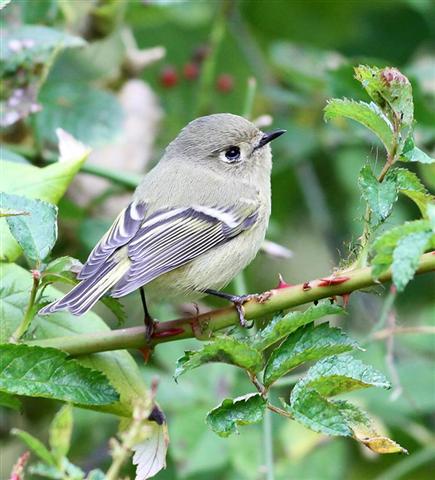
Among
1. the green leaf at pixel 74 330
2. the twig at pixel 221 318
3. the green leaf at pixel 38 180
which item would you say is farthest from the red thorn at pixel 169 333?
the green leaf at pixel 38 180

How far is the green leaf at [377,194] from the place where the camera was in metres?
1.64

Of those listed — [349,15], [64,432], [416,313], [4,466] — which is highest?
[64,432]

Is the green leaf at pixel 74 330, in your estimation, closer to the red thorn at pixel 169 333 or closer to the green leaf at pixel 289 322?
the red thorn at pixel 169 333

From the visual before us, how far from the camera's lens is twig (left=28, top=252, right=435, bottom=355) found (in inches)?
61.4

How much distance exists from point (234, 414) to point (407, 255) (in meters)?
0.41

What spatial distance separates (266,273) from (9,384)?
2756mm

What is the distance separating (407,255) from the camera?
1361mm

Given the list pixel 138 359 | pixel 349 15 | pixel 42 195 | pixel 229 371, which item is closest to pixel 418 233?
pixel 42 195

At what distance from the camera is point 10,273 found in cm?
202

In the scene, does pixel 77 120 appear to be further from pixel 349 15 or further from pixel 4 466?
pixel 349 15

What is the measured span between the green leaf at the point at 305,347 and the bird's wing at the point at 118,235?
2.30 feet

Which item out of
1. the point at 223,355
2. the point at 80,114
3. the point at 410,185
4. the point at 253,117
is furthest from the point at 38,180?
the point at 253,117

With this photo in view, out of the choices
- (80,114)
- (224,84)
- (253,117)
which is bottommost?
(253,117)

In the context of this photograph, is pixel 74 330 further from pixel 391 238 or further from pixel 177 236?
pixel 391 238
